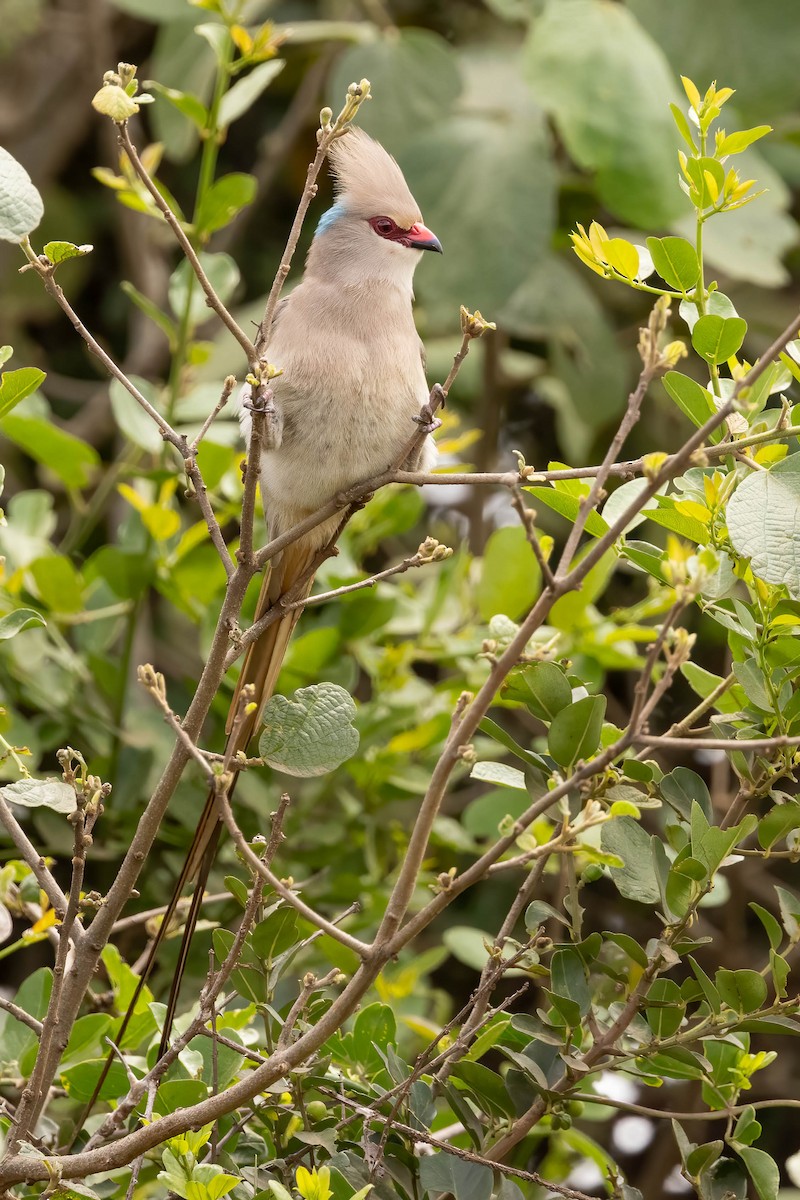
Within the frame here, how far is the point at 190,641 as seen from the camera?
9.27ft

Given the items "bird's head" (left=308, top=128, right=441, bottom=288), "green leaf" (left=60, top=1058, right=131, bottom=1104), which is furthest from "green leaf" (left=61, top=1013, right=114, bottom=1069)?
"bird's head" (left=308, top=128, right=441, bottom=288)

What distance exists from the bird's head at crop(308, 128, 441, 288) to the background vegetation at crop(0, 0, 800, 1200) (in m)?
0.20

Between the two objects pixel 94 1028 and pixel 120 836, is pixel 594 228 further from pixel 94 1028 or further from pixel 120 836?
pixel 120 836

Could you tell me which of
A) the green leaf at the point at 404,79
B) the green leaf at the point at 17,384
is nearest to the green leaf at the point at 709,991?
the green leaf at the point at 17,384

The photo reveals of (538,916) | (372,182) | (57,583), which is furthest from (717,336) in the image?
(57,583)

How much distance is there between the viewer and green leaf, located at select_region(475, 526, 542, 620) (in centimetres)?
218

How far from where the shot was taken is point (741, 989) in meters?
1.29

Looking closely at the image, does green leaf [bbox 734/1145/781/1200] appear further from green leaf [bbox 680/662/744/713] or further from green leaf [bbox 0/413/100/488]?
green leaf [bbox 0/413/100/488]

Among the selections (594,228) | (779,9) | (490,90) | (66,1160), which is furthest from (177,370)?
(779,9)

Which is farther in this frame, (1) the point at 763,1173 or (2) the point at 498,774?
(2) the point at 498,774

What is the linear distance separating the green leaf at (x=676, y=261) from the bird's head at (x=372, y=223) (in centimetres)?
87

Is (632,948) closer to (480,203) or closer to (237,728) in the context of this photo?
(237,728)

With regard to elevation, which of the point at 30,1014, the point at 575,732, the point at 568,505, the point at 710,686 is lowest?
the point at 30,1014

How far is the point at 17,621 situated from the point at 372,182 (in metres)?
1.16
